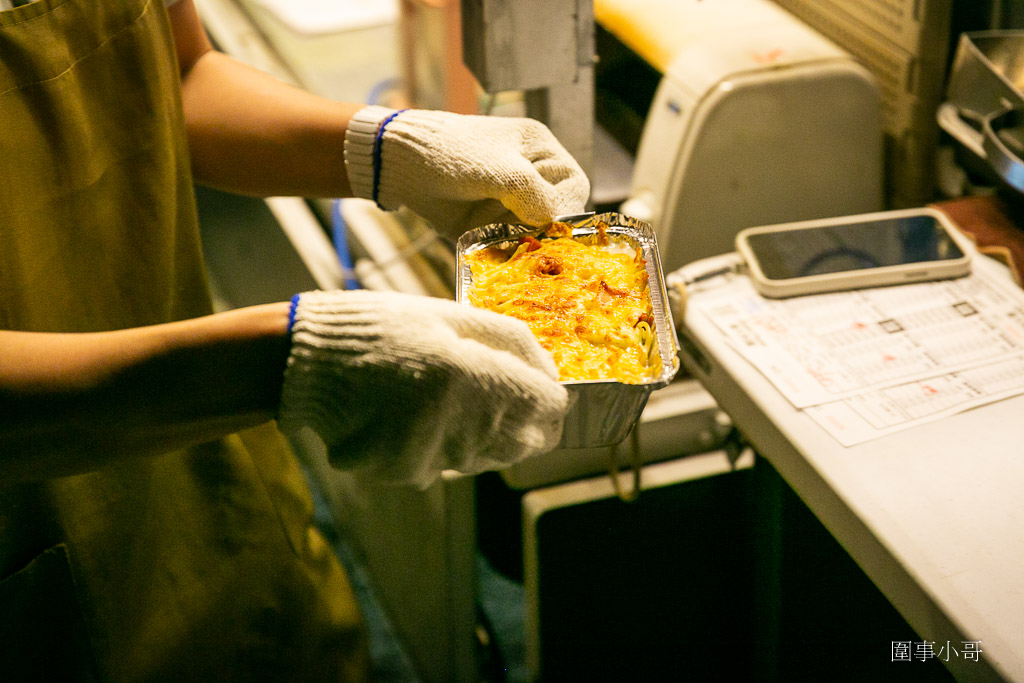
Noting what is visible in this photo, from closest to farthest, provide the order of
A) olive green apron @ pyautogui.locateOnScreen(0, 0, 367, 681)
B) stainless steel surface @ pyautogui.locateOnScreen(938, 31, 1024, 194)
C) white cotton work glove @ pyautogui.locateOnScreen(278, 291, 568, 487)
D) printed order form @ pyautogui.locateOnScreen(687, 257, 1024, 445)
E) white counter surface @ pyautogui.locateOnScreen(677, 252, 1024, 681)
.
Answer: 1. white cotton work glove @ pyautogui.locateOnScreen(278, 291, 568, 487)
2. white counter surface @ pyautogui.locateOnScreen(677, 252, 1024, 681)
3. olive green apron @ pyautogui.locateOnScreen(0, 0, 367, 681)
4. printed order form @ pyautogui.locateOnScreen(687, 257, 1024, 445)
5. stainless steel surface @ pyautogui.locateOnScreen(938, 31, 1024, 194)

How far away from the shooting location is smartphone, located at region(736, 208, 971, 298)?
1.42 metres

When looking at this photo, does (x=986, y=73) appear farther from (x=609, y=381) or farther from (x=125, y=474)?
(x=125, y=474)

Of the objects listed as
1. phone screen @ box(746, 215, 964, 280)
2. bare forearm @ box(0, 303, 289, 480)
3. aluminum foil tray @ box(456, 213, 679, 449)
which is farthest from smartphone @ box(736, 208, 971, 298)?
bare forearm @ box(0, 303, 289, 480)

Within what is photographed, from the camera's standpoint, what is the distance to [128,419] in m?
0.84

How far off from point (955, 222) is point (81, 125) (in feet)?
4.57

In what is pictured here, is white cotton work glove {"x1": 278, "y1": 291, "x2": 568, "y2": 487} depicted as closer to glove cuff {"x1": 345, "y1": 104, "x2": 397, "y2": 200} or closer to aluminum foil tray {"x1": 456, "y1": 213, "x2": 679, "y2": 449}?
aluminum foil tray {"x1": 456, "y1": 213, "x2": 679, "y2": 449}

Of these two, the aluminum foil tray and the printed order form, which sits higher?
the aluminum foil tray

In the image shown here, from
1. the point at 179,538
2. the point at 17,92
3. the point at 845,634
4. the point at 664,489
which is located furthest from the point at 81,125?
the point at 845,634

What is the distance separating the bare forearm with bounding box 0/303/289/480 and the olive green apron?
3 cm

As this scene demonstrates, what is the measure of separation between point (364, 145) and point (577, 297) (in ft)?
1.21

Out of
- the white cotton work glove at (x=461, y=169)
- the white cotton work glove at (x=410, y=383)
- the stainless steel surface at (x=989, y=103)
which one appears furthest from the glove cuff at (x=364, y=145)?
the stainless steel surface at (x=989, y=103)

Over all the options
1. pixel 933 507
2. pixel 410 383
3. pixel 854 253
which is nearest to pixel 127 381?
pixel 410 383

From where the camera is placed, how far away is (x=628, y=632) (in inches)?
69.9

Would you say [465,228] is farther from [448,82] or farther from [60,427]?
[448,82]
